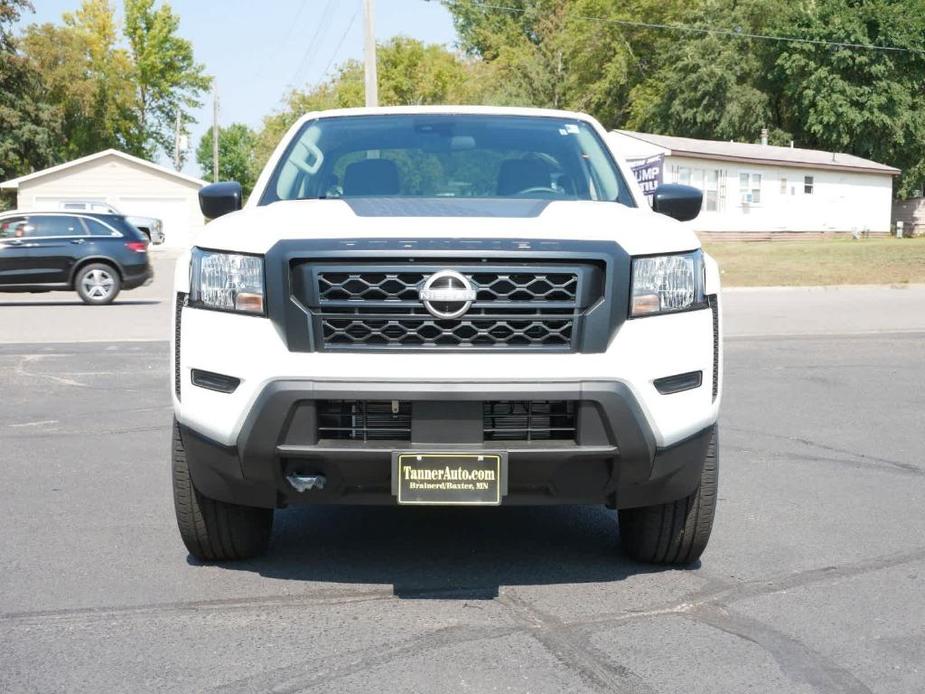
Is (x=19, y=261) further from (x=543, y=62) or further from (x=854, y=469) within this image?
(x=543, y=62)

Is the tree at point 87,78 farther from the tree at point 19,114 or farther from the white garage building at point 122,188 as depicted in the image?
the white garage building at point 122,188

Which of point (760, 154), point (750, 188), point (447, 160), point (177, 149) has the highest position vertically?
point (177, 149)

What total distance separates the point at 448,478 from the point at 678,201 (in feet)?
6.66

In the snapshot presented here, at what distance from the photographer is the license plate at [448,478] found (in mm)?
4055

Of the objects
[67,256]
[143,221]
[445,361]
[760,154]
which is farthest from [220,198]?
[760,154]

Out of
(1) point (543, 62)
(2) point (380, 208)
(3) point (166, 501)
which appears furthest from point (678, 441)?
(1) point (543, 62)

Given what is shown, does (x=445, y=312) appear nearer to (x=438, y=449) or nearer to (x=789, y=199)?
(x=438, y=449)

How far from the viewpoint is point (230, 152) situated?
12269 cm

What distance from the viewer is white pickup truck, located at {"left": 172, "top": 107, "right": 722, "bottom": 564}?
4.05m

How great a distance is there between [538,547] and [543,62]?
7617 centimetres

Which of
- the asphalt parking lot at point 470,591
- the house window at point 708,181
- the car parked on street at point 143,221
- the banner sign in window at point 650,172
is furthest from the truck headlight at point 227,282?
the house window at point 708,181

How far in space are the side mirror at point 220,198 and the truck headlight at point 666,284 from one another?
215cm

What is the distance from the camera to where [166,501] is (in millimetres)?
6078

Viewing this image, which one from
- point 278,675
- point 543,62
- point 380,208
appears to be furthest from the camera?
point 543,62
